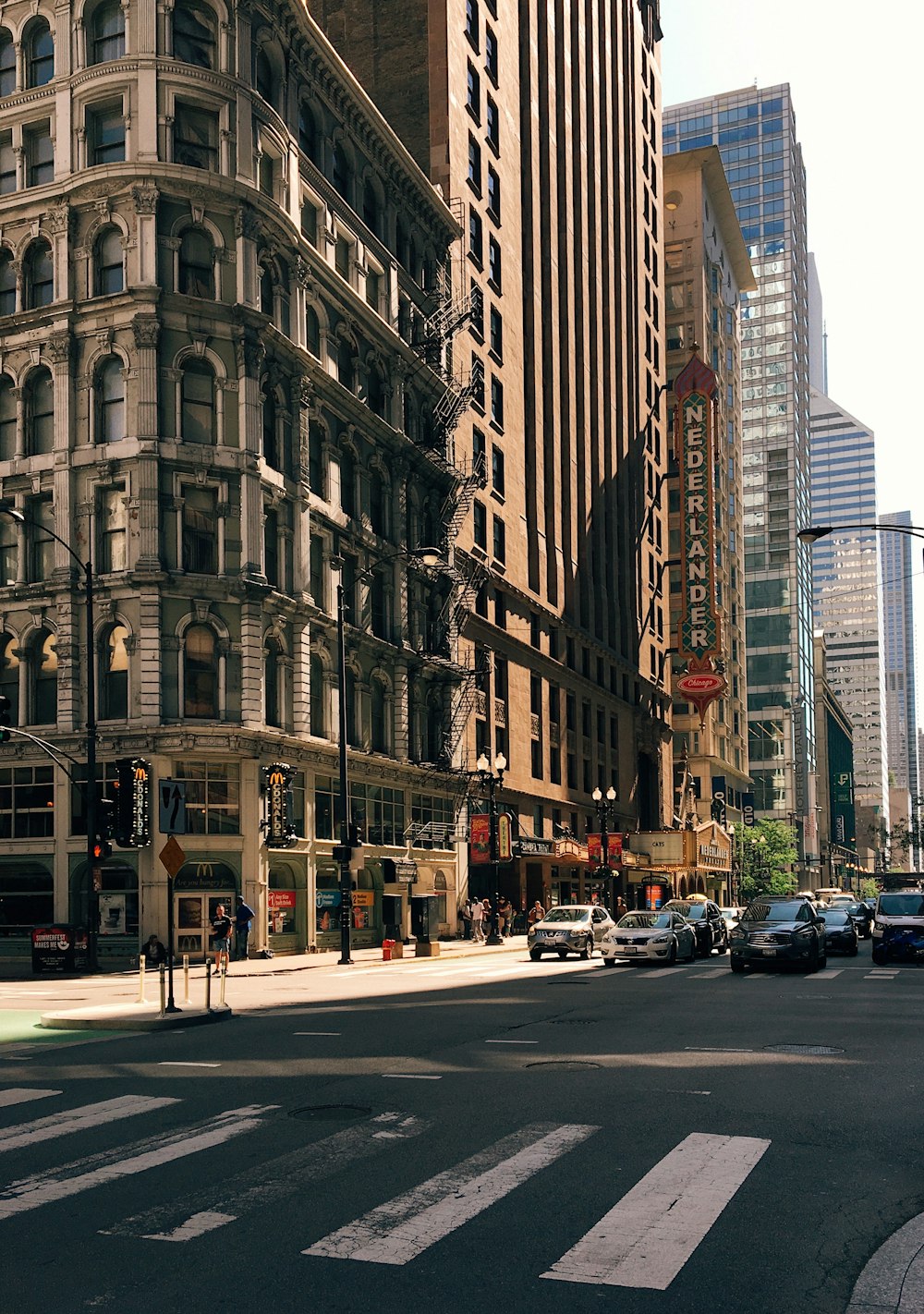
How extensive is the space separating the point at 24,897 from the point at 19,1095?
29.7 meters

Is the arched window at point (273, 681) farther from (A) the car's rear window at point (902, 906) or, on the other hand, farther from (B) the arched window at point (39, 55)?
(B) the arched window at point (39, 55)

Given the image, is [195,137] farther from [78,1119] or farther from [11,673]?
[78,1119]

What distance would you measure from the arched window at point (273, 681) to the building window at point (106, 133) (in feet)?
52.5

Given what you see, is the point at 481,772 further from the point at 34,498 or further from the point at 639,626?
the point at 639,626

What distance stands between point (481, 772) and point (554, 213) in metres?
39.9

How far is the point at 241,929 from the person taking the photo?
39.8 m

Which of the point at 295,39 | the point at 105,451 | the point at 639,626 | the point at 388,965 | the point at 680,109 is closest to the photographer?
the point at 388,965

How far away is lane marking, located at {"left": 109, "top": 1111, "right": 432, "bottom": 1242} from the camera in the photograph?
27.8 ft

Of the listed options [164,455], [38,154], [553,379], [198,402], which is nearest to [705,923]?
[164,455]

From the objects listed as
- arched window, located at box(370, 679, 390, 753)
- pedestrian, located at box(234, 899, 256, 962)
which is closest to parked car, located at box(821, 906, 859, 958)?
pedestrian, located at box(234, 899, 256, 962)

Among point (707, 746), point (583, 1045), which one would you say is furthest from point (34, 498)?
point (707, 746)

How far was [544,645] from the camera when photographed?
244 feet

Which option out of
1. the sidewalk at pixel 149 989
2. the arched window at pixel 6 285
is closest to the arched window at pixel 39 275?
the arched window at pixel 6 285

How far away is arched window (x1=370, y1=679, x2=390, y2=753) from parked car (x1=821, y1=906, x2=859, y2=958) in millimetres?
18690
